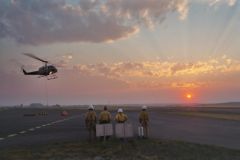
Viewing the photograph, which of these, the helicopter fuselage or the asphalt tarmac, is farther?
the helicopter fuselage

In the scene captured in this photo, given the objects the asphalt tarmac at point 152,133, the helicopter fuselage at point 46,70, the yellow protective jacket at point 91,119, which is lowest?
the asphalt tarmac at point 152,133

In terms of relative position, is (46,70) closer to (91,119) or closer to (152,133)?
(152,133)

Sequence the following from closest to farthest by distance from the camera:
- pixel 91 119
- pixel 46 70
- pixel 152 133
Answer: pixel 91 119, pixel 152 133, pixel 46 70

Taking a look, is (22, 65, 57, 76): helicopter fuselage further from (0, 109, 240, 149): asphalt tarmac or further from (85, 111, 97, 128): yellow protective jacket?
(85, 111, 97, 128): yellow protective jacket

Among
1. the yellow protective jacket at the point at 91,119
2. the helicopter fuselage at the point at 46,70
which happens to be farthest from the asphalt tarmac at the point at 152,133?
the helicopter fuselage at the point at 46,70

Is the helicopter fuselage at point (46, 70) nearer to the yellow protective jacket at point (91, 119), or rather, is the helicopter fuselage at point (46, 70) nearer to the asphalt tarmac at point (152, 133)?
the asphalt tarmac at point (152, 133)

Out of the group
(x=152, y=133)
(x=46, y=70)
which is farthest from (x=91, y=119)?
(x=46, y=70)

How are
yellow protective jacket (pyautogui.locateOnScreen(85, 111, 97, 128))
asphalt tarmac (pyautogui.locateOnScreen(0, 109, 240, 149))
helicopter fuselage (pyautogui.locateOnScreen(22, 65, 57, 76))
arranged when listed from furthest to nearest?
helicopter fuselage (pyautogui.locateOnScreen(22, 65, 57, 76)) → asphalt tarmac (pyautogui.locateOnScreen(0, 109, 240, 149)) → yellow protective jacket (pyautogui.locateOnScreen(85, 111, 97, 128))

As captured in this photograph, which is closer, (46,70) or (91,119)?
(91,119)

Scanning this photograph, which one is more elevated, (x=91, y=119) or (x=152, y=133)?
(x=91, y=119)

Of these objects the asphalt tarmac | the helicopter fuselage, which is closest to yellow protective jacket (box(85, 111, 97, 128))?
the asphalt tarmac

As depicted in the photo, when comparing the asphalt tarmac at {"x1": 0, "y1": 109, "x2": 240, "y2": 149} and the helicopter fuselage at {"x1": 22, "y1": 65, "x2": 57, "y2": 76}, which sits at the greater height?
the helicopter fuselage at {"x1": 22, "y1": 65, "x2": 57, "y2": 76}

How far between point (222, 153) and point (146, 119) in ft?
25.8

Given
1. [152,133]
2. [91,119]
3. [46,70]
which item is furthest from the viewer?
[46,70]
